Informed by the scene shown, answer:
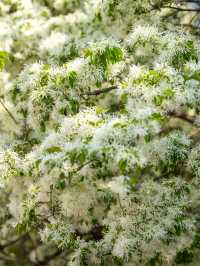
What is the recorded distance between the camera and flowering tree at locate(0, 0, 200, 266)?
5.97 metres

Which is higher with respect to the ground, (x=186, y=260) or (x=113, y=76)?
(x=113, y=76)

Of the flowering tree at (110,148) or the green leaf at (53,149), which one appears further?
the green leaf at (53,149)

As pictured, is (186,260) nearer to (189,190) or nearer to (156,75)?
(189,190)

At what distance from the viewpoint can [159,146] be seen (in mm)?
6582

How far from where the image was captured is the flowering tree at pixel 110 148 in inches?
235

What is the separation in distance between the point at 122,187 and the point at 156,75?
1391 millimetres

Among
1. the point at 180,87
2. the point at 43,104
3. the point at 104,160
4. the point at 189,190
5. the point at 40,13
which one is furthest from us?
the point at 40,13

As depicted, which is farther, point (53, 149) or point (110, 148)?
point (53, 149)

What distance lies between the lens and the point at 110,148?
556 cm

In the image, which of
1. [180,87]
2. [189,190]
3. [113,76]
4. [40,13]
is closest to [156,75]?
[180,87]

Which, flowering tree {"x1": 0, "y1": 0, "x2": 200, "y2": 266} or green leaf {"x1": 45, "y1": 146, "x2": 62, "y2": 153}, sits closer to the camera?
flowering tree {"x1": 0, "y1": 0, "x2": 200, "y2": 266}

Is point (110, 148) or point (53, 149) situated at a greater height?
point (110, 148)

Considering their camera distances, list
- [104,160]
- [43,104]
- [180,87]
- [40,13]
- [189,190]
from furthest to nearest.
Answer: [40,13]
[189,190]
[43,104]
[180,87]
[104,160]

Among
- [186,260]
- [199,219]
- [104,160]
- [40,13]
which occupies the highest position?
[104,160]
